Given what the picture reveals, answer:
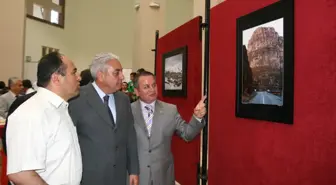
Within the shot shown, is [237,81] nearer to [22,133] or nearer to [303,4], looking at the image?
[303,4]

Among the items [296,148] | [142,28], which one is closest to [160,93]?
[296,148]

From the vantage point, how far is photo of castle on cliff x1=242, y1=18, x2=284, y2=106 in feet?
6.05

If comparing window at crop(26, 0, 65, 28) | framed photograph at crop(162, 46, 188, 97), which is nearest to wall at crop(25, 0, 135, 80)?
window at crop(26, 0, 65, 28)

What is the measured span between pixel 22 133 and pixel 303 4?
1570 millimetres

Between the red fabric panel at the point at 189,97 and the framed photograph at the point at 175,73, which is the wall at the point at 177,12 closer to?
the framed photograph at the point at 175,73

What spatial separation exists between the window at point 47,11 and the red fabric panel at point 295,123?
9646 mm

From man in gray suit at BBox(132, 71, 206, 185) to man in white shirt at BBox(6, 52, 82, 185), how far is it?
0.81 m

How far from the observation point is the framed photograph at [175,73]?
3500 mm

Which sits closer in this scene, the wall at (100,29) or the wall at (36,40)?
the wall at (36,40)

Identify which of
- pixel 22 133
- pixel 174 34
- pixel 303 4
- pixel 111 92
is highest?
pixel 174 34

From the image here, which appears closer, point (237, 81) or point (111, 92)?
point (111, 92)

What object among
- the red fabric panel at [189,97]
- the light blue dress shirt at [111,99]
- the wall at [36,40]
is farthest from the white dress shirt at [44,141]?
the wall at [36,40]

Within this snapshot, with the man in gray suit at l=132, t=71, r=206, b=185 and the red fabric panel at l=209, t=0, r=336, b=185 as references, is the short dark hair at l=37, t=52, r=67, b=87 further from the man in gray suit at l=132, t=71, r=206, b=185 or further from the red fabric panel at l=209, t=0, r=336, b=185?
the red fabric panel at l=209, t=0, r=336, b=185

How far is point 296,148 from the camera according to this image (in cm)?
172
